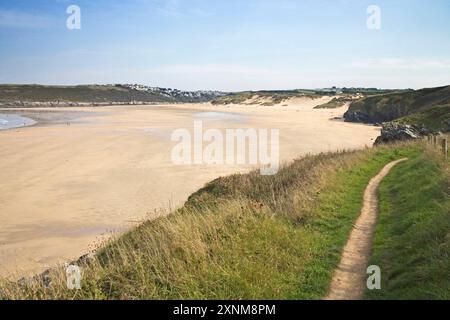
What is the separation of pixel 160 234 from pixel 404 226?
535 cm

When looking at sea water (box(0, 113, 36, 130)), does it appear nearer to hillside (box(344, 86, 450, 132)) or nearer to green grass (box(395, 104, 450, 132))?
green grass (box(395, 104, 450, 132))

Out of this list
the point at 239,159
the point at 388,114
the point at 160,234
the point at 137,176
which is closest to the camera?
the point at 160,234

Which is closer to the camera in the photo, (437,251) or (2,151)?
(437,251)

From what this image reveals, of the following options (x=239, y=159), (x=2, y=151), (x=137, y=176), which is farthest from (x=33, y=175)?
(x=239, y=159)

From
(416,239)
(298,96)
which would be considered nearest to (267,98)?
(298,96)

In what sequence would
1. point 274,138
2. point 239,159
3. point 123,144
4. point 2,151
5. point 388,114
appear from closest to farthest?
point 239,159 < point 2,151 < point 123,144 < point 274,138 < point 388,114

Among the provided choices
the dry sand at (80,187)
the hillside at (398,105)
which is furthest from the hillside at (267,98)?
the dry sand at (80,187)

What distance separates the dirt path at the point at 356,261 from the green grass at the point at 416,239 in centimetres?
20

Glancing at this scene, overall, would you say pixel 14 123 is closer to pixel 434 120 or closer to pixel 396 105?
pixel 396 105

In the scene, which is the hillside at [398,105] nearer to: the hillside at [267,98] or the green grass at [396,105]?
the green grass at [396,105]

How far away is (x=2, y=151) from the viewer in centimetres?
3397

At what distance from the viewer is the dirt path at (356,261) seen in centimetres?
664

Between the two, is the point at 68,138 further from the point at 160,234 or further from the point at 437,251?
the point at 437,251
